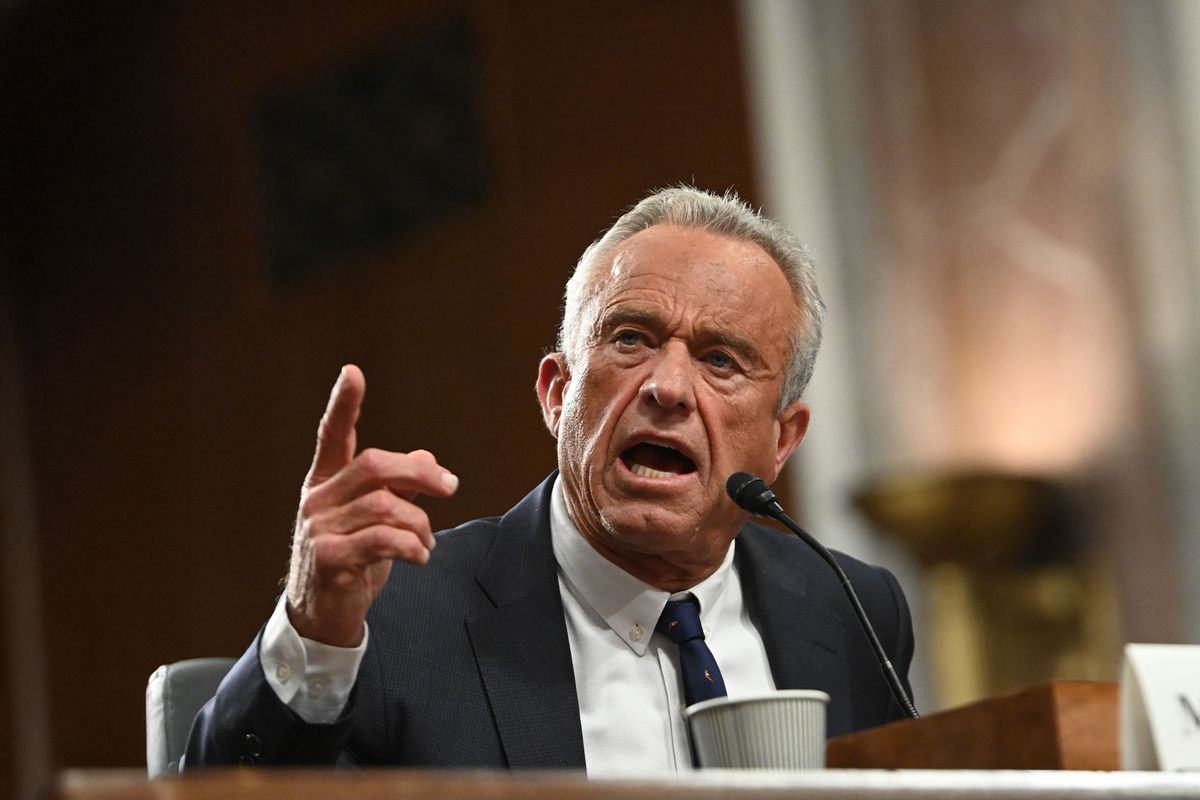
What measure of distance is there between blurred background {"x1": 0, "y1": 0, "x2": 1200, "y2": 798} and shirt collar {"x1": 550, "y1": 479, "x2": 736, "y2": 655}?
269cm

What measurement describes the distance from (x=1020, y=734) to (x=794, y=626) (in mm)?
873

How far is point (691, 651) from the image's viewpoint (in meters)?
2.33

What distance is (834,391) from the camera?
17.8ft

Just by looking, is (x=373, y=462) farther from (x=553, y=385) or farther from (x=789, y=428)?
(x=789, y=428)

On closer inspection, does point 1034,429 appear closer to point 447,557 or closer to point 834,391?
point 834,391

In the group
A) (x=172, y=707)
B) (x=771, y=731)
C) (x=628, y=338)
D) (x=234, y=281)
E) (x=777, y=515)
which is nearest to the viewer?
(x=771, y=731)

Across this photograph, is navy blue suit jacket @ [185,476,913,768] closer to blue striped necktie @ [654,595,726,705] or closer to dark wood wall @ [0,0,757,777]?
blue striped necktie @ [654,595,726,705]

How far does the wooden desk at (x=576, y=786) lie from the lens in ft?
3.53

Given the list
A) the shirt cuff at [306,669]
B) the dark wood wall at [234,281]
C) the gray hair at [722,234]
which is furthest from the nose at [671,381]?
the dark wood wall at [234,281]

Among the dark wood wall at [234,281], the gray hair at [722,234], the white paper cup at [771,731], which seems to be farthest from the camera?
the dark wood wall at [234,281]

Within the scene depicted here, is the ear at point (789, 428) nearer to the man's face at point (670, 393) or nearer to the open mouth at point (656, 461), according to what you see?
the man's face at point (670, 393)

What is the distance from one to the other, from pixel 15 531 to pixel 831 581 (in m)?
6.24

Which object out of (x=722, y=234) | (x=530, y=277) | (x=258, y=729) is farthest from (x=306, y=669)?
(x=530, y=277)

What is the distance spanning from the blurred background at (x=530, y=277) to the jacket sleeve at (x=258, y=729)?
3.37m
